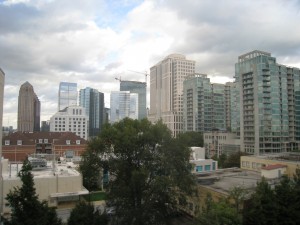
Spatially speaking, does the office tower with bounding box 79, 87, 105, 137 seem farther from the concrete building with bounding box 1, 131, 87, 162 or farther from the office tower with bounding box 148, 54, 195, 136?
the concrete building with bounding box 1, 131, 87, 162

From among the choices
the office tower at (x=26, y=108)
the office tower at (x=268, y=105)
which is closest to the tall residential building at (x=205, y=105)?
the office tower at (x=268, y=105)

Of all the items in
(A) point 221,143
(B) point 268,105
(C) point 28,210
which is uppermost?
(B) point 268,105

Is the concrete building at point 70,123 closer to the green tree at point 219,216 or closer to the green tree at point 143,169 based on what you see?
the green tree at point 143,169

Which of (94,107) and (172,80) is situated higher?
(172,80)

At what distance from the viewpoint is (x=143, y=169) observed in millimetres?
19641

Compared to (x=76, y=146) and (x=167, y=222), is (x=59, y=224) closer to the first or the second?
(x=167, y=222)

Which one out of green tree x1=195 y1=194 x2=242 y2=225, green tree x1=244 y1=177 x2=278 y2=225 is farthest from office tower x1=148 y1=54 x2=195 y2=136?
green tree x1=195 y1=194 x2=242 y2=225

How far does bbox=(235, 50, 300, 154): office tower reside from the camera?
67500mm

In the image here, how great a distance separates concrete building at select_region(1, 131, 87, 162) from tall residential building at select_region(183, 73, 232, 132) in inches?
2171

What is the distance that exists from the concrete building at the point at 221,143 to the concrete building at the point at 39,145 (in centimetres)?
3945

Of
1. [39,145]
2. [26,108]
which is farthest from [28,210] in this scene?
[26,108]

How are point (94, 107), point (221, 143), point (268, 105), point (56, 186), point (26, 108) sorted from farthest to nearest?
point (94, 107)
point (26, 108)
point (221, 143)
point (268, 105)
point (56, 186)

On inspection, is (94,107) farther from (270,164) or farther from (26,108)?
(270,164)

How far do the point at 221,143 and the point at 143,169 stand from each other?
6421cm
